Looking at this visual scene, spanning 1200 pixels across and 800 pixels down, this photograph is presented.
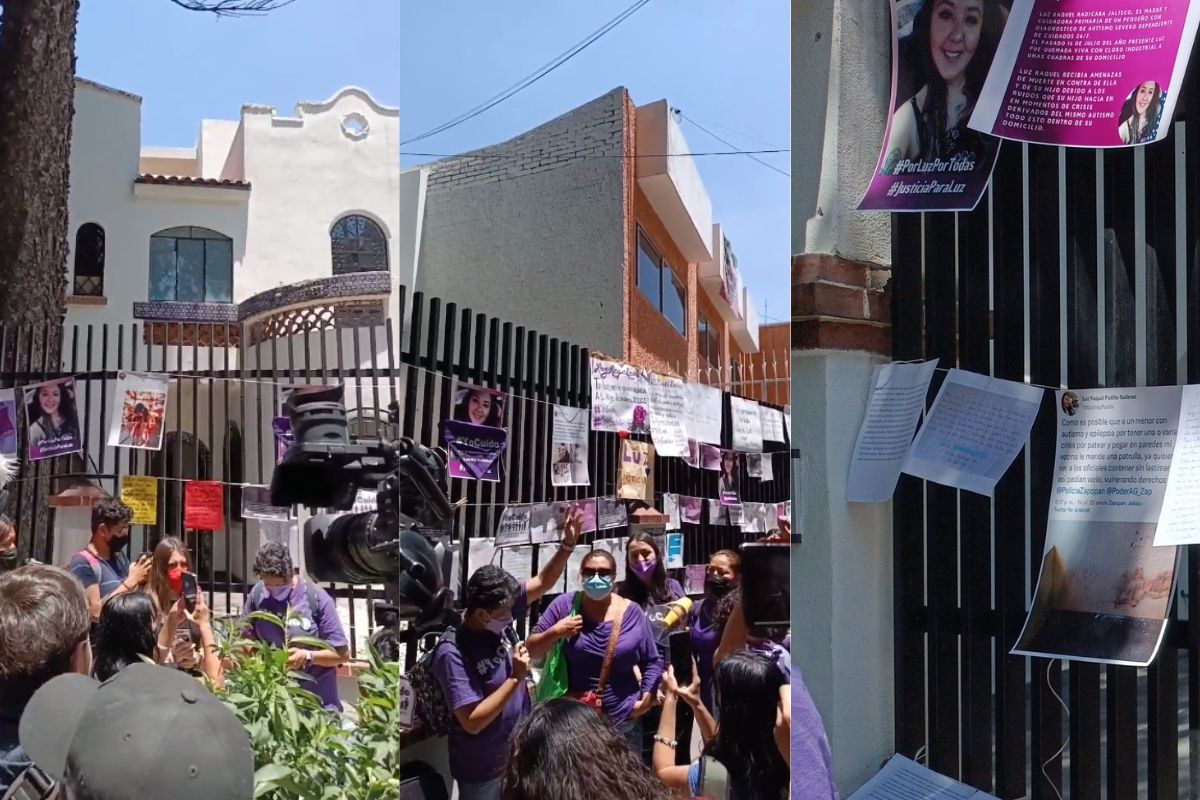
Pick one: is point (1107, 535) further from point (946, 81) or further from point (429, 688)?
point (429, 688)

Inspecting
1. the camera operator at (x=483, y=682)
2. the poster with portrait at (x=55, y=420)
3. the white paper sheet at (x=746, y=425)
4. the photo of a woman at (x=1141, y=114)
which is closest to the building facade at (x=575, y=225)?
the white paper sheet at (x=746, y=425)

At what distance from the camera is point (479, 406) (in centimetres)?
202

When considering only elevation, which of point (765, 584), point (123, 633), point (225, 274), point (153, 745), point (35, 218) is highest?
point (35, 218)

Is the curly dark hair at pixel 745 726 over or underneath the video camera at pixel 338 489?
underneath

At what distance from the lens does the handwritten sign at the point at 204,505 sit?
346cm

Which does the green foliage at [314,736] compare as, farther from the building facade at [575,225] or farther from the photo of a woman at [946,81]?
the photo of a woman at [946,81]

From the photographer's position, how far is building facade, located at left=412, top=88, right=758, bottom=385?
6.55 feet

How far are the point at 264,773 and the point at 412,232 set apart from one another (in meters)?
1.36

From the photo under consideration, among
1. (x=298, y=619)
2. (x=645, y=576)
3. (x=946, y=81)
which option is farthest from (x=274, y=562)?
(x=946, y=81)

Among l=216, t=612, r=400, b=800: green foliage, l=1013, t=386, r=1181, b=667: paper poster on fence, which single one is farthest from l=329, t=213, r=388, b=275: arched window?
l=1013, t=386, r=1181, b=667: paper poster on fence

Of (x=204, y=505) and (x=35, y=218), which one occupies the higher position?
(x=35, y=218)

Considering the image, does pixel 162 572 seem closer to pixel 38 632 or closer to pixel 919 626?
pixel 38 632

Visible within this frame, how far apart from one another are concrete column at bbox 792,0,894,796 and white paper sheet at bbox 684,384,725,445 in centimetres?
98

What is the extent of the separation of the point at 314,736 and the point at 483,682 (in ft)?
3.20
